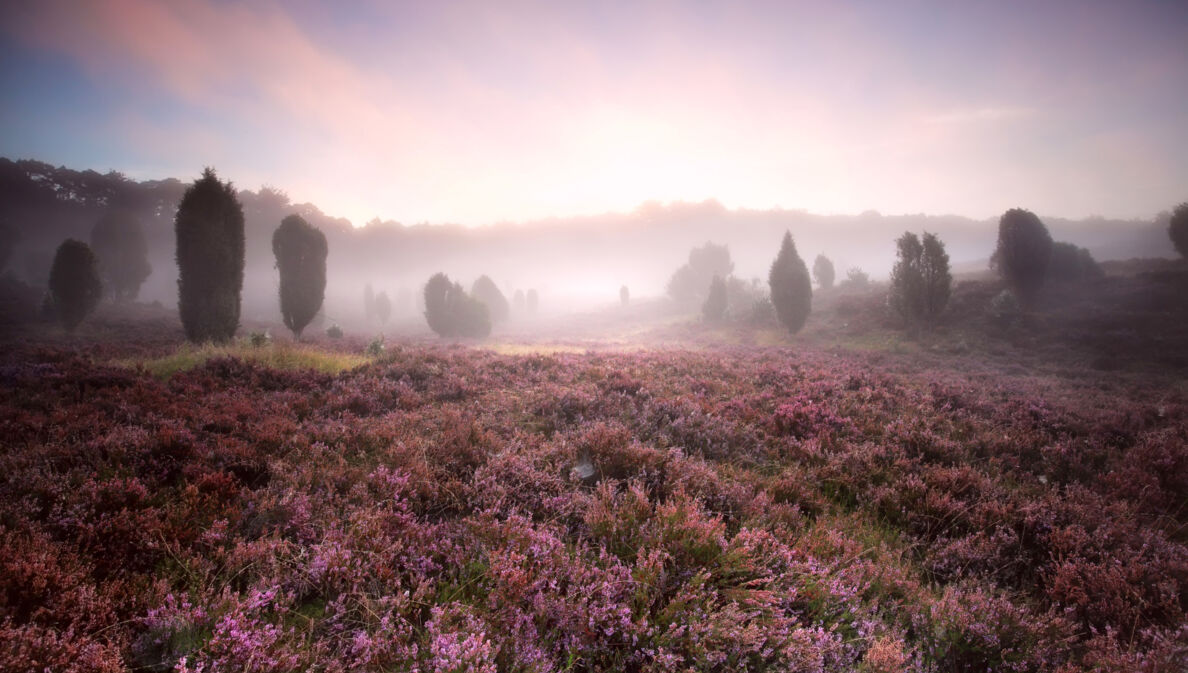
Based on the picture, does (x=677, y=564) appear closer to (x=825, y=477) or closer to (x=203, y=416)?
(x=825, y=477)

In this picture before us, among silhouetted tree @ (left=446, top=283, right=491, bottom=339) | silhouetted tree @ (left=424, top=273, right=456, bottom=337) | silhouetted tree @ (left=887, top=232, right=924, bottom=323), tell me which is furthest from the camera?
silhouetted tree @ (left=446, top=283, right=491, bottom=339)

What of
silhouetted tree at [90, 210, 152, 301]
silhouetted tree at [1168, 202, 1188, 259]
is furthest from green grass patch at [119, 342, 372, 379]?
silhouetted tree at [1168, 202, 1188, 259]

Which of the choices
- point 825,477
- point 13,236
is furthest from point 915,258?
point 13,236

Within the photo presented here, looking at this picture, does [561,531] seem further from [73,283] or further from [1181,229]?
[1181,229]

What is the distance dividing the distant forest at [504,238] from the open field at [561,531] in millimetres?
59209

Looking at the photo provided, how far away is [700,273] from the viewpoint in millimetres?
62875

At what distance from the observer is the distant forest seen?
49656 mm

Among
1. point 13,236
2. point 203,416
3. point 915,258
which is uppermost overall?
point 13,236

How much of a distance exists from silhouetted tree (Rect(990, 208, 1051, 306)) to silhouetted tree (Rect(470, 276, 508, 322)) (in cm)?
5155

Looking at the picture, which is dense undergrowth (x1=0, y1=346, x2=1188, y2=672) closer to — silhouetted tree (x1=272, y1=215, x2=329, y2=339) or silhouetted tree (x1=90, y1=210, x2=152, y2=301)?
silhouetted tree (x1=272, y1=215, x2=329, y2=339)

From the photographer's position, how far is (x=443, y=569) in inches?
114

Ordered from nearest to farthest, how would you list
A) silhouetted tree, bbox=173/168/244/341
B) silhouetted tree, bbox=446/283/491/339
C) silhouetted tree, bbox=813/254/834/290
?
silhouetted tree, bbox=173/168/244/341, silhouetted tree, bbox=446/283/491/339, silhouetted tree, bbox=813/254/834/290

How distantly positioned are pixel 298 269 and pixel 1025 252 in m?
42.7

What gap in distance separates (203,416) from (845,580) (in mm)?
7175
